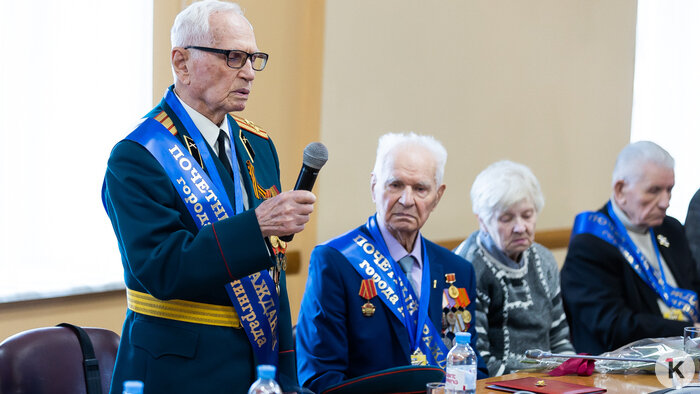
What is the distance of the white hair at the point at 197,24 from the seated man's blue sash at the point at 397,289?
3.40 ft

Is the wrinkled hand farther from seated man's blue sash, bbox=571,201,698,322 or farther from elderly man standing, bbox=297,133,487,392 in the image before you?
seated man's blue sash, bbox=571,201,698,322

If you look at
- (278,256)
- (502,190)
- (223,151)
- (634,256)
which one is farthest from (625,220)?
(223,151)

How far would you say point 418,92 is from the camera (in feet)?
15.1

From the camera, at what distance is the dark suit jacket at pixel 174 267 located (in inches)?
74.3

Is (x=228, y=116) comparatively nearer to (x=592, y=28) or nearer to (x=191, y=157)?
Answer: (x=191, y=157)

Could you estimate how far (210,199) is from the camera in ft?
6.66

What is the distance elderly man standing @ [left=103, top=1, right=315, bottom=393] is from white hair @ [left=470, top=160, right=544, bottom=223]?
1.55 meters

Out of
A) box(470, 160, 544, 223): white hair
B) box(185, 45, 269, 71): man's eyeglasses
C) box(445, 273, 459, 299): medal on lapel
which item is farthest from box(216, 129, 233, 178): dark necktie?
box(470, 160, 544, 223): white hair

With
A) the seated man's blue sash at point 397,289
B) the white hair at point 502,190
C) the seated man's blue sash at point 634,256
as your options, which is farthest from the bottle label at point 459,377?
the seated man's blue sash at point 634,256

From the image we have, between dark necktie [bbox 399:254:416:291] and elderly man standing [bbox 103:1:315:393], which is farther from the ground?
elderly man standing [bbox 103:1:315:393]

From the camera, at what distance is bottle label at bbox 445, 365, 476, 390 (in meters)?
2.11

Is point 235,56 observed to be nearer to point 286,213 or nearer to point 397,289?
point 286,213

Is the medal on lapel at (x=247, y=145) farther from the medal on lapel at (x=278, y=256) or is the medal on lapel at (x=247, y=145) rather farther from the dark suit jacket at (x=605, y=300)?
the dark suit jacket at (x=605, y=300)

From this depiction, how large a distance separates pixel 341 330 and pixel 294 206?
1013 mm
